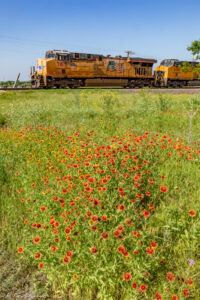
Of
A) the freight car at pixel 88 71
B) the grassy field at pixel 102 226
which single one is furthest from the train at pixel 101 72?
the grassy field at pixel 102 226

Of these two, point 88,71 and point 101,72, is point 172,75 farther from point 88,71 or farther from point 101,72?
point 88,71

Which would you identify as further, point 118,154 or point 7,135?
point 7,135

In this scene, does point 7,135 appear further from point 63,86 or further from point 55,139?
point 63,86

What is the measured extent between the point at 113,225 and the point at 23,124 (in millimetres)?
5940

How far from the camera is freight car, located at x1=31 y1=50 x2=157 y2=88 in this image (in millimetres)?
23078

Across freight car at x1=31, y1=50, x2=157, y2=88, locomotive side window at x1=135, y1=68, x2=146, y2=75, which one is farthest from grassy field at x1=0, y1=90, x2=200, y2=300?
locomotive side window at x1=135, y1=68, x2=146, y2=75

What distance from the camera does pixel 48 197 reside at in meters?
2.44

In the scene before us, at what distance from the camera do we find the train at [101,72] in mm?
23188

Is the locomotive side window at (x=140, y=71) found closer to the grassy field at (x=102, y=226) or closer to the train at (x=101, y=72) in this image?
the train at (x=101, y=72)

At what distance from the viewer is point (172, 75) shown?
29.0m

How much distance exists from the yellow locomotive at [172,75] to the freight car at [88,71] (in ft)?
4.13

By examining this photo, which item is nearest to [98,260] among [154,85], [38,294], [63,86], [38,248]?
[38,248]

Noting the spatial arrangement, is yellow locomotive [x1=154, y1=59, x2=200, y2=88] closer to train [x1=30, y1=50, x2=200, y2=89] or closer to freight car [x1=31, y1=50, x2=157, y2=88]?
train [x1=30, y1=50, x2=200, y2=89]

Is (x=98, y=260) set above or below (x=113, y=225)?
below
